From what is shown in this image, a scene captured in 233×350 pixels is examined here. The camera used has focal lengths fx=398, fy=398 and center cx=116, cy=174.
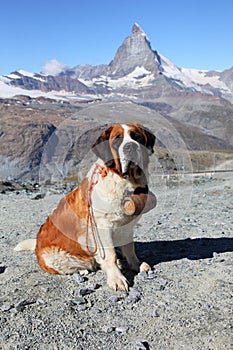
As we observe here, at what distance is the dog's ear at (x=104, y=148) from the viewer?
5957 mm

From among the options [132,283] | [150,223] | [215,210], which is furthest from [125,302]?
[215,210]

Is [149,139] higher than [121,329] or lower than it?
higher

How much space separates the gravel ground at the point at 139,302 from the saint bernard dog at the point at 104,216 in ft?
0.95

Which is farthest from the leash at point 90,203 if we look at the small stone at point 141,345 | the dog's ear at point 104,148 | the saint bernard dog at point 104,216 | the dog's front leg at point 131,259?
the small stone at point 141,345

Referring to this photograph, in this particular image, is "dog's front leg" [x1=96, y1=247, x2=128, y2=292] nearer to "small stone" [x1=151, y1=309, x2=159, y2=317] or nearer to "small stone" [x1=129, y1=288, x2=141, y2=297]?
"small stone" [x1=129, y1=288, x2=141, y2=297]

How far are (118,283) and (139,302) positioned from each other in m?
0.56

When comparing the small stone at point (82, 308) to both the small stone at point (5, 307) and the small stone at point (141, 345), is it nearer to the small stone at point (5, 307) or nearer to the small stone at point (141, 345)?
the small stone at point (5, 307)

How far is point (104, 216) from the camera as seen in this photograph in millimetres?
6297

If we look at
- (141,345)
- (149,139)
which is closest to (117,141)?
(149,139)

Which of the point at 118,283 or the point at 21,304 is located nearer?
the point at 21,304

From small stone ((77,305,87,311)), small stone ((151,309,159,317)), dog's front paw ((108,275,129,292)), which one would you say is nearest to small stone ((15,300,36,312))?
small stone ((77,305,87,311))

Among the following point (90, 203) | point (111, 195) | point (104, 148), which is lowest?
point (90, 203)

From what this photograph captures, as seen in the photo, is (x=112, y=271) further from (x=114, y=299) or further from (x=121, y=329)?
(x=121, y=329)

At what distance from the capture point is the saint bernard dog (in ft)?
19.4
